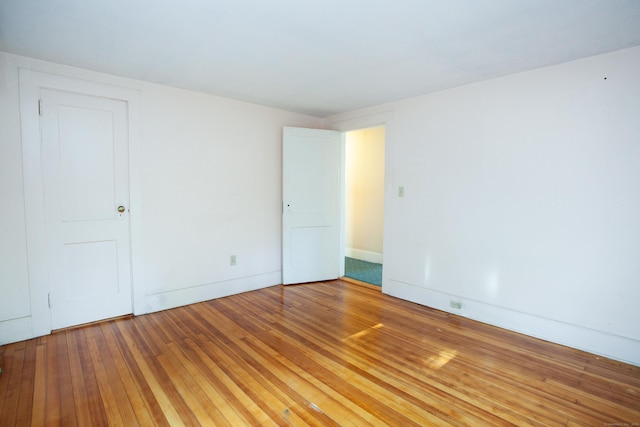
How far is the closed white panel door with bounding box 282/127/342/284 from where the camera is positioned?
4320mm

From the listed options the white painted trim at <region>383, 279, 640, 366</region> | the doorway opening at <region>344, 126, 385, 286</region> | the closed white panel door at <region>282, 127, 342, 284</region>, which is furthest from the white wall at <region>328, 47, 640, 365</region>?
the doorway opening at <region>344, 126, 385, 286</region>

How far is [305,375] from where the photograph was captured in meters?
2.25

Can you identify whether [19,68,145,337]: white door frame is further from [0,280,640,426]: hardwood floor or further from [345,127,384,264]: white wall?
[345,127,384,264]: white wall

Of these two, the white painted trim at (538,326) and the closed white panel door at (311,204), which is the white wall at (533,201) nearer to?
the white painted trim at (538,326)

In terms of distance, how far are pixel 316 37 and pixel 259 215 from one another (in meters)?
2.50

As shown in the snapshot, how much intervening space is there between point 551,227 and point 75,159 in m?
4.36

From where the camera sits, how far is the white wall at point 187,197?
8.75 feet

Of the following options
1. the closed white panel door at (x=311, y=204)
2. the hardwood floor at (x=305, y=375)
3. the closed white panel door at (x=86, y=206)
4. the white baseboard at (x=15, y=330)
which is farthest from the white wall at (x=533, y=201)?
the white baseboard at (x=15, y=330)

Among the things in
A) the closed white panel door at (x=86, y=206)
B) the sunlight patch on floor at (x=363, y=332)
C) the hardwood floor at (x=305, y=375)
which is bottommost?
the hardwood floor at (x=305, y=375)

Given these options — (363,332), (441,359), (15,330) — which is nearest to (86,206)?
(15,330)

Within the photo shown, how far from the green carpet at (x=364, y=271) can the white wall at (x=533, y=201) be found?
0.88m

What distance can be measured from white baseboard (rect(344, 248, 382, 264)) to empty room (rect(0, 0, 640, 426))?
5.79 feet

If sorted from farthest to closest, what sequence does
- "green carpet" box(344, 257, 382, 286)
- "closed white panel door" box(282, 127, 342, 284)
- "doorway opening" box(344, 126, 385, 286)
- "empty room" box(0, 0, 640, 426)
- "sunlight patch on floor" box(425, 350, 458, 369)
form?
"doorway opening" box(344, 126, 385, 286) < "green carpet" box(344, 257, 382, 286) < "closed white panel door" box(282, 127, 342, 284) < "sunlight patch on floor" box(425, 350, 458, 369) < "empty room" box(0, 0, 640, 426)

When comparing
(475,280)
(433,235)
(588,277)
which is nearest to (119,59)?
(433,235)
